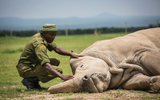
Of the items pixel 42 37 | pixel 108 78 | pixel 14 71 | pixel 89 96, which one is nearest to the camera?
pixel 89 96

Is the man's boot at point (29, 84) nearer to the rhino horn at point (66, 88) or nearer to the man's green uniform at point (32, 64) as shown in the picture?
the man's green uniform at point (32, 64)

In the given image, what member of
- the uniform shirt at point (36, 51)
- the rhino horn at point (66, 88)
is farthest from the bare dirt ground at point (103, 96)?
the uniform shirt at point (36, 51)

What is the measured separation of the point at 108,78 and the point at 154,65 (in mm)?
1249

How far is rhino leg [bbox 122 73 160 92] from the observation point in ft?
19.5

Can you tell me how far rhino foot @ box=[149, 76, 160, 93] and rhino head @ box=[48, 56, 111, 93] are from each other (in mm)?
1079

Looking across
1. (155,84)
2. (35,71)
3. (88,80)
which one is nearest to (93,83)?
(88,80)

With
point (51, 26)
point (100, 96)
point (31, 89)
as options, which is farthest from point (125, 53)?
point (31, 89)

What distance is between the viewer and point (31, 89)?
266 inches

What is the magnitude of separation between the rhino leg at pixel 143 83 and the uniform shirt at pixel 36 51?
7.47 ft

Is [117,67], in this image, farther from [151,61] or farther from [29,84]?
[29,84]

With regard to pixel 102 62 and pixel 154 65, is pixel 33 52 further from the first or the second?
pixel 154 65

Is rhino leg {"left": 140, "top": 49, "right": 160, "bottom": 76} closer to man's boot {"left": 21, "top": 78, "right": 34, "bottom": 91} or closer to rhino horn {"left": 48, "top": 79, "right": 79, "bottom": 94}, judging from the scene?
rhino horn {"left": 48, "top": 79, "right": 79, "bottom": 94}

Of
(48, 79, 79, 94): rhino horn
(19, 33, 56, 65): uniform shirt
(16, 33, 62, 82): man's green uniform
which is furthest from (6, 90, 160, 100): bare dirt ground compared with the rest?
(19, 33, 56, 65): uniform shirt

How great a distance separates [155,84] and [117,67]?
1.19 metres
